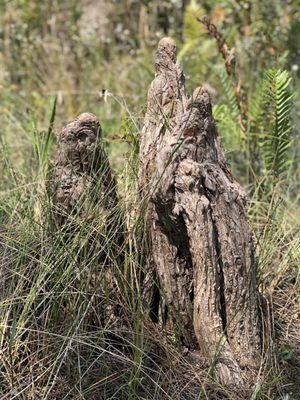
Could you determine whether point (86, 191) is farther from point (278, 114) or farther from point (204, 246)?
point (278, 114)

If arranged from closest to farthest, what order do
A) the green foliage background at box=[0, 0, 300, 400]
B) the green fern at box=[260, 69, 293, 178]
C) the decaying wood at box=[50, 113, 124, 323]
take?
the green foliage background at box=[0, 0, 300, 400] < the decaying wood at box=[50, 113, 124, 323] < the green fern at box=[260, 69, 293, 178]

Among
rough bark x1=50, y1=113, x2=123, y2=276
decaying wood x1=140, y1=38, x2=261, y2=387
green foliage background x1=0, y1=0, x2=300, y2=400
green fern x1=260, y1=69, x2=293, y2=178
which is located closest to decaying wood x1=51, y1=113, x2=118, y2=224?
rough bark x1=50, y1=113, x2=123, y2=276

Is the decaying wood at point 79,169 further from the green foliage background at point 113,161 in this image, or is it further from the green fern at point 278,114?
the green fern at point 278,114

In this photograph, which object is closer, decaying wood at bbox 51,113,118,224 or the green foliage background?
the green foliage background

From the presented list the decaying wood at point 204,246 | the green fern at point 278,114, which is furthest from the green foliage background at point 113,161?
the decaying wood at point 204,246

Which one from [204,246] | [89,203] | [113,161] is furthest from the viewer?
[113,161]

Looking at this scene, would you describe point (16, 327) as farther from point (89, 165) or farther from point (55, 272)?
point (89, 165)

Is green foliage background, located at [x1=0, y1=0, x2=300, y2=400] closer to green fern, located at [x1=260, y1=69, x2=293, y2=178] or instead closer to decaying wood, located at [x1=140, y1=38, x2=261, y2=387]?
green fern, located at [x1=260, y1=69, x2=293, y2=178]

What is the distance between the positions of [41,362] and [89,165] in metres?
0.84

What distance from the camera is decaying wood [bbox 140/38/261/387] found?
284cm

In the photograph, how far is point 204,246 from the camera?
2844mm

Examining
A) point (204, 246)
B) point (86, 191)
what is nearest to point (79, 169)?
point (86, 191)

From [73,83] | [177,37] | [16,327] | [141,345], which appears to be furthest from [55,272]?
[177,37]

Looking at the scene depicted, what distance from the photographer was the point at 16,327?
2.81 m
